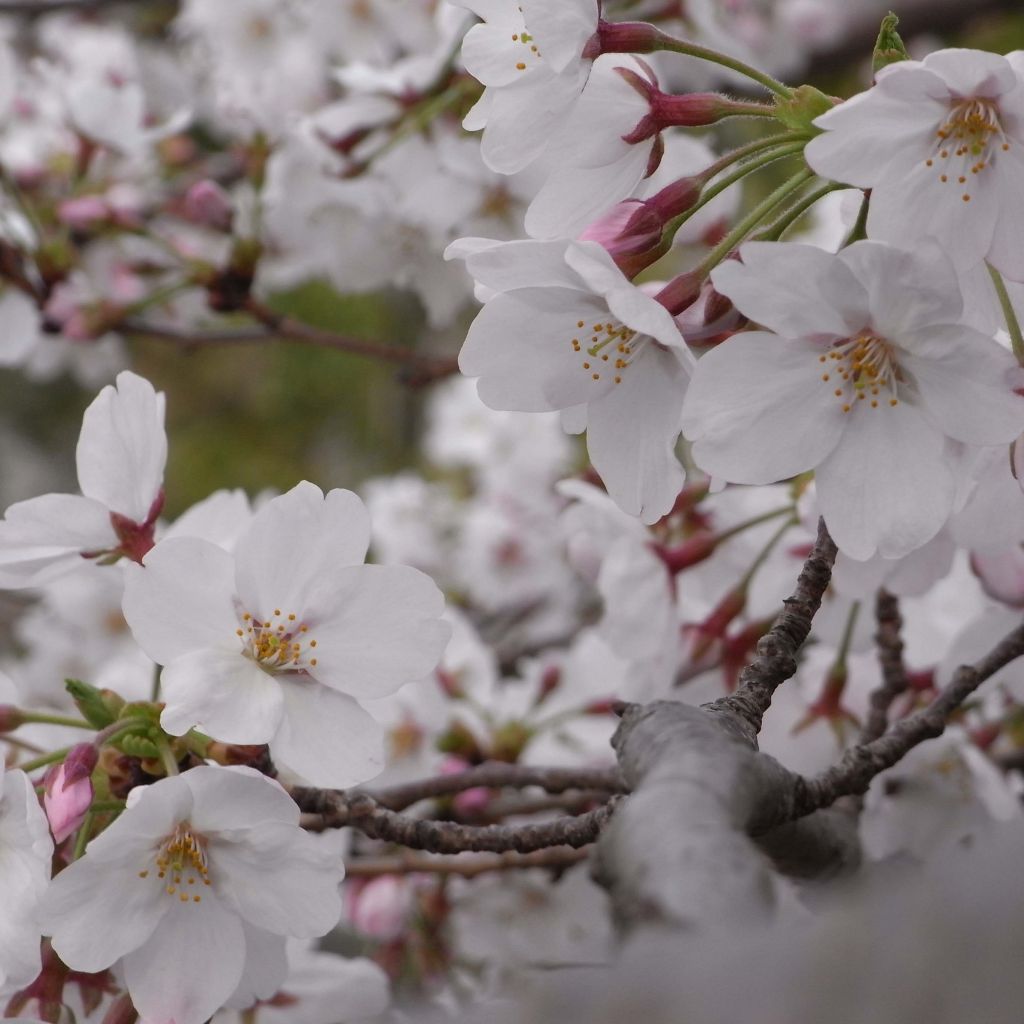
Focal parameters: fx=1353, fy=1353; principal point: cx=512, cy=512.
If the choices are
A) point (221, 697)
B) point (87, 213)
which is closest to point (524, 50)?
point (221, 697)

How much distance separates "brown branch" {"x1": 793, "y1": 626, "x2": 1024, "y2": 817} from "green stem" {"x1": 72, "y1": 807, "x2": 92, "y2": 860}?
47 centimetres

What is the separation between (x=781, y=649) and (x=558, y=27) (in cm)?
43

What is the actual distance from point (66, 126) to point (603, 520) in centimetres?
132

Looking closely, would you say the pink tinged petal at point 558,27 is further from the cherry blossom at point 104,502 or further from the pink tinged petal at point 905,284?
the cherry blossom at point 104,502

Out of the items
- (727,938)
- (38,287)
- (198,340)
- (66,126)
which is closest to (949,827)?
(727,938)

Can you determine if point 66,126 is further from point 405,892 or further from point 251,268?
point 405,892

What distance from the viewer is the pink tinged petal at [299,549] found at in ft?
3.00

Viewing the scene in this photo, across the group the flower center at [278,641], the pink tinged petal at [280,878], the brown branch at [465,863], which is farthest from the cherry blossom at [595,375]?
the brown branch at [465,863]

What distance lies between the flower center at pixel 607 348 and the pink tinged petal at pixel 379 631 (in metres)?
0.18

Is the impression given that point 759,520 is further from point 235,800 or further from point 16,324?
point 16,324

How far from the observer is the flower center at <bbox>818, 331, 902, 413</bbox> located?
876mm

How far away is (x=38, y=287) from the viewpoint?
1955 mm

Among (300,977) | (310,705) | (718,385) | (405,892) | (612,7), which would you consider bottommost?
(405,892)

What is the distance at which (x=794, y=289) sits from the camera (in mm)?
826
